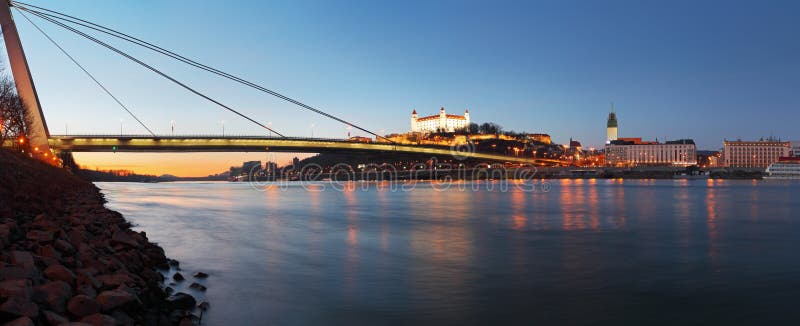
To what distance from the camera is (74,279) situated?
6574 millimetres

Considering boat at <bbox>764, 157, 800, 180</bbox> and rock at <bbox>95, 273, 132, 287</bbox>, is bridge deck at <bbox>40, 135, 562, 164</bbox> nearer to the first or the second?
boat at <bbox>764, 157, 800, 180</bbox>

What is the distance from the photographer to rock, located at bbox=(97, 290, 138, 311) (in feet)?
19.6

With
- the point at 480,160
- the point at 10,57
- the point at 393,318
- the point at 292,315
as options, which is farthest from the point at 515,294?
the point at 480,160

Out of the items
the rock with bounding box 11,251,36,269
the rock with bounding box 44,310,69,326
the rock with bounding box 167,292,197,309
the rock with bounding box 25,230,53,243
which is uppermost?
the rock with bounding box 25,230,53,243

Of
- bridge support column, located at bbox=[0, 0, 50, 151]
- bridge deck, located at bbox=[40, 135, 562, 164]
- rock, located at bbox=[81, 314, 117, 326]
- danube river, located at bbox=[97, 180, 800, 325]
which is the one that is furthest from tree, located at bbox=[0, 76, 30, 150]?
rock, located at bbox=[81, 314, 117, 326]

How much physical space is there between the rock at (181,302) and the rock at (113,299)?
50.9 inches

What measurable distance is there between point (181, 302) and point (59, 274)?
1.66m

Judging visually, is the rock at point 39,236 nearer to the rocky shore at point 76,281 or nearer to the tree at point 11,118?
the rocky shore at point 76,281

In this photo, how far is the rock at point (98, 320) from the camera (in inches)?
206

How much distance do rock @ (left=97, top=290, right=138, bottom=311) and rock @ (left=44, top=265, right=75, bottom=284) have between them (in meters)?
0.64

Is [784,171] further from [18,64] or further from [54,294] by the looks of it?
[54,294]

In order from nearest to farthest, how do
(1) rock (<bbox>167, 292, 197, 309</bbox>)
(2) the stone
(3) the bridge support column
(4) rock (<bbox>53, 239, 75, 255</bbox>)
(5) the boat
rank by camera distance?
1. (2) the stone
2. (1) rock (<bbox>167, 292, 197, 309</bbox>)
3. (4) rock (<bbox>53, 239, 75, 255</bbox>)
4. (3) the bridge support column
5. (5) the boat

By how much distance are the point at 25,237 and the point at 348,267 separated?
20.6ft

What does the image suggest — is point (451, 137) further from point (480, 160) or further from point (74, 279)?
point (74, 279)
